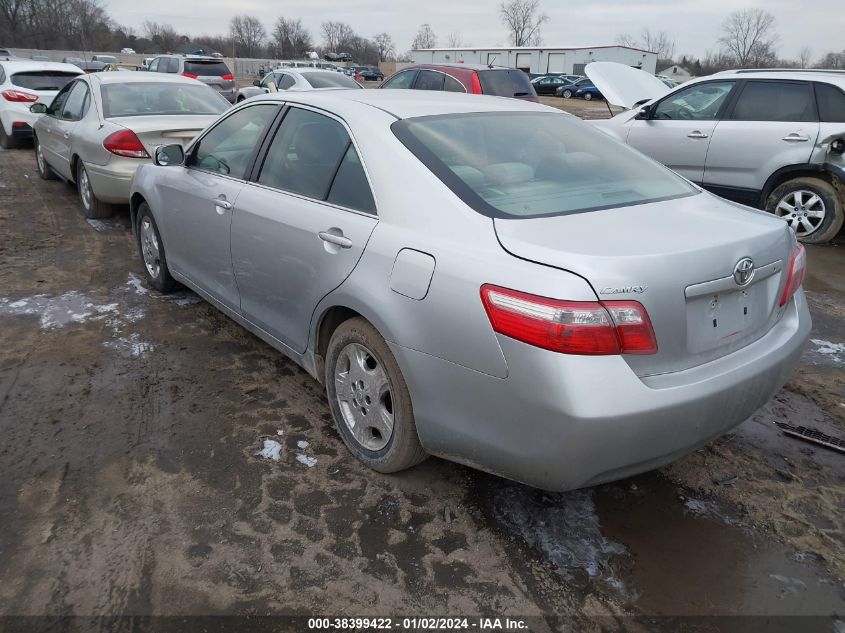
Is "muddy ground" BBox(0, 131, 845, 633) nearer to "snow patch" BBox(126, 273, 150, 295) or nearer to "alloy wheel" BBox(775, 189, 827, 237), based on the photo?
"snow patch" BBox(126, 273, 150, 295)

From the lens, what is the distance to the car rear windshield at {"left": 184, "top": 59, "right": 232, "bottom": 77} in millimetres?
18692

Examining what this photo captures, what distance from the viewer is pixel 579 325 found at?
2104mm

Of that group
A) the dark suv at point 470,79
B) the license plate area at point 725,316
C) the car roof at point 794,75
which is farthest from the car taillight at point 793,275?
the dark suv at point 470,79

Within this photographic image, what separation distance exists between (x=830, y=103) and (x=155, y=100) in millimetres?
7325

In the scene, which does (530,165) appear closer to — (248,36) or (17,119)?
(17,119)

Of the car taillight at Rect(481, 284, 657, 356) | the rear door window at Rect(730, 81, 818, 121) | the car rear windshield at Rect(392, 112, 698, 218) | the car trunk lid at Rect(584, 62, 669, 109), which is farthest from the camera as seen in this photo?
the car trunk lid at Rect(584, 62, 669, 109)

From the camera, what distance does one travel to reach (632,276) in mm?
2145

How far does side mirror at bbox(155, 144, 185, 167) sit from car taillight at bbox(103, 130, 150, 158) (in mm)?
2447

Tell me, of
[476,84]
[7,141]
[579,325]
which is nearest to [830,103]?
[476,84]

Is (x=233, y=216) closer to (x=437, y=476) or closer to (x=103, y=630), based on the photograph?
(x=437, y=476)

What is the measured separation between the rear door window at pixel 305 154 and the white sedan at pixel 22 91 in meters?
10.6

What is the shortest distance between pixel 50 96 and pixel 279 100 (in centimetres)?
1098

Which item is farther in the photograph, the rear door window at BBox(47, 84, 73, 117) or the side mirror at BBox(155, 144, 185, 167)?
the rear door window at BBox(47, 84, 73, 117)

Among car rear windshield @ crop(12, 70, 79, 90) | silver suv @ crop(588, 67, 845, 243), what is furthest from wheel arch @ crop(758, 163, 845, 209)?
car rear windshield @ crop(12, 70, 79, 90)
